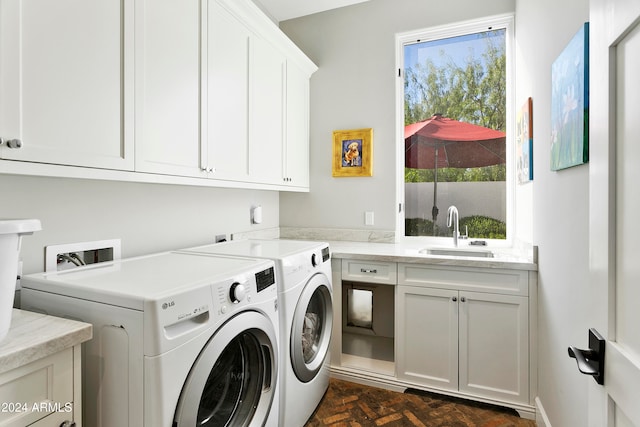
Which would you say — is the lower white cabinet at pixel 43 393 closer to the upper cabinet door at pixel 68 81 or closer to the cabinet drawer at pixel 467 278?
the upper cabinet door at pixel 68 81

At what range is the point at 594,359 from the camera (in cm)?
72

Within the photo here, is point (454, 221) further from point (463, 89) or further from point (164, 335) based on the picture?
point (164, 335)

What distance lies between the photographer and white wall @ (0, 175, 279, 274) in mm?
1288

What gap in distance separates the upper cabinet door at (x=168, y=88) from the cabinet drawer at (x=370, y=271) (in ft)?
3.90

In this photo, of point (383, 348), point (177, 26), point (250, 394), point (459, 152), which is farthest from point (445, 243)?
point (177, 26)

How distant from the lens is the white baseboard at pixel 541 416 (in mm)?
1696

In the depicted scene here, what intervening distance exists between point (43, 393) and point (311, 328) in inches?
53.3

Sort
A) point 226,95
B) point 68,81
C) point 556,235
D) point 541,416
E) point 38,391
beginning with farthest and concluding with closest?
point 226,95, point 541,416, point 556,235, point 68,81, point 38,391

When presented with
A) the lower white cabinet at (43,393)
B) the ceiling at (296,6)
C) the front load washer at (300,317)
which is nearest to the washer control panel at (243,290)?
the front load washer at (300,317)

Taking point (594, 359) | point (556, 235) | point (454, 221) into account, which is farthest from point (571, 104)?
point (454, 221)

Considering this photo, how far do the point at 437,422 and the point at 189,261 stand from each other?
5.27 feet

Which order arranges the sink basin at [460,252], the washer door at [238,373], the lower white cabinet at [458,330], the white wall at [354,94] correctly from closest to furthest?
the washer door at [238,373] → the lower white cabinet at [458,330] → the sink basin at [460,252] → the white wall at [354,94]

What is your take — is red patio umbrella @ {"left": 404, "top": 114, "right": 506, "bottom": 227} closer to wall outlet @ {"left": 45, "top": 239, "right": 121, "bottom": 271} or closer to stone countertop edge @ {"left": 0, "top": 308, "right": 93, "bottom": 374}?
wall outlet @ {"left": 45, "top": 239, "right": 121, "bottom": 271}

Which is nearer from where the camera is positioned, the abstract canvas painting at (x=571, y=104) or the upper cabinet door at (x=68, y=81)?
the upper cabinet door at (x=68, y=81)
